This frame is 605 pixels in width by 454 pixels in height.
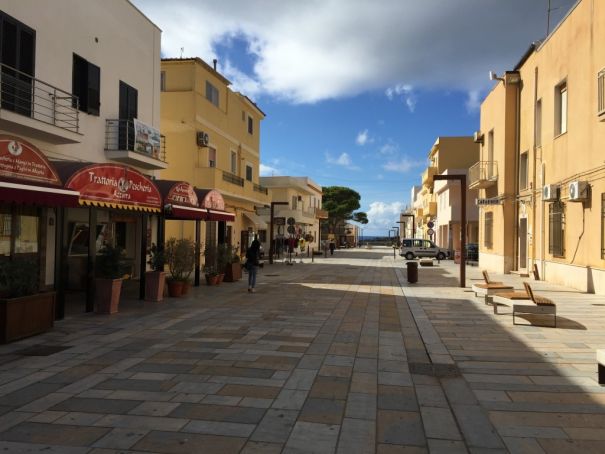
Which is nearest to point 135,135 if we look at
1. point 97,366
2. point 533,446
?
point 97,366

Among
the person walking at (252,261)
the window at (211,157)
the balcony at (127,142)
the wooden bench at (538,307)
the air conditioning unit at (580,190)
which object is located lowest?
the wooden bench at (538,307)

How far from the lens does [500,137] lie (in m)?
23.9

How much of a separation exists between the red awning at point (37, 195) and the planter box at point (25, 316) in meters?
1.52

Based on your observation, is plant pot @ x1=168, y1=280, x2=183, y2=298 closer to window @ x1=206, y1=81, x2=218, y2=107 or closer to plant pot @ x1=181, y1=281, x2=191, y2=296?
plant pot @ x1=181, y1=281, x2=191, y2=296

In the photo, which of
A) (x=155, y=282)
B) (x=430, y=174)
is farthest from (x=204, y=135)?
(x=430, y=174)

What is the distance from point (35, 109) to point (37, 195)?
163 inches

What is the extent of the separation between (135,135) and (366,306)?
8.31 metres

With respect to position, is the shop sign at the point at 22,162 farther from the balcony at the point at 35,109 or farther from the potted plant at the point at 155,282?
the potted plant at the point at 155,282

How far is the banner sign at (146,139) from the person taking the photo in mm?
14938

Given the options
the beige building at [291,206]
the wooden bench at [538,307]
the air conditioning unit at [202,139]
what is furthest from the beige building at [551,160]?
the beige building at [291,206]

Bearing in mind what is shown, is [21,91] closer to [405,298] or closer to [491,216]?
[405,298]

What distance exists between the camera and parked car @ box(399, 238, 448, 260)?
40.5m

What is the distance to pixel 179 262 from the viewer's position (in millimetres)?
13281

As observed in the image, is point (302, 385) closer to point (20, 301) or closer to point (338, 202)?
point (20, 301)
